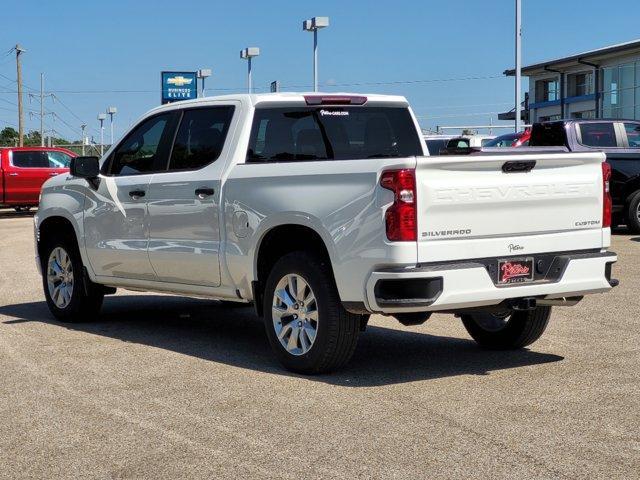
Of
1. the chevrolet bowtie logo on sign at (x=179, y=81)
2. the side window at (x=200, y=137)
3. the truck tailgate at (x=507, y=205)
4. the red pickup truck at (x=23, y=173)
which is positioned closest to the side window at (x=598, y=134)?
the side window at (x=200, y=137)

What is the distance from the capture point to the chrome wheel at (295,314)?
7330 mm

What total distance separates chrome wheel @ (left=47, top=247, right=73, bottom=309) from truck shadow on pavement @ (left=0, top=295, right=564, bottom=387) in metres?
0.23

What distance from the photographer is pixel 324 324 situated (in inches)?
281

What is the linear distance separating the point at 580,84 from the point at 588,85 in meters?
1.78

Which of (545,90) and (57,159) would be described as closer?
(57,159)

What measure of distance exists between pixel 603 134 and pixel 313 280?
13416mm

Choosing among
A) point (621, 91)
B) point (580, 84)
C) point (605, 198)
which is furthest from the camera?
point (580, 84)

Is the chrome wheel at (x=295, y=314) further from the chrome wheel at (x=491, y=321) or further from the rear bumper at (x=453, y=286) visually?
the chrome wheel at (x=491, y=321)

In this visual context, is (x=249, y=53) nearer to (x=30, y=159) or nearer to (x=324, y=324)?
(x=30, y=159)

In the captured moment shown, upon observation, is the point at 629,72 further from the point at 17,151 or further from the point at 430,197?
the point at 430,197

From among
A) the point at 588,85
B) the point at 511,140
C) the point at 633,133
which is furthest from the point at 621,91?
the point at 633,133

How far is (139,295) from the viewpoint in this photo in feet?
41.9

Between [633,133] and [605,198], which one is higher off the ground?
[633,133]

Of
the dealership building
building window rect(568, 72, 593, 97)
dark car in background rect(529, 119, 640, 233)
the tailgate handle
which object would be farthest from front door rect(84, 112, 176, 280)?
building window rect(568, 72, 593, 97)
